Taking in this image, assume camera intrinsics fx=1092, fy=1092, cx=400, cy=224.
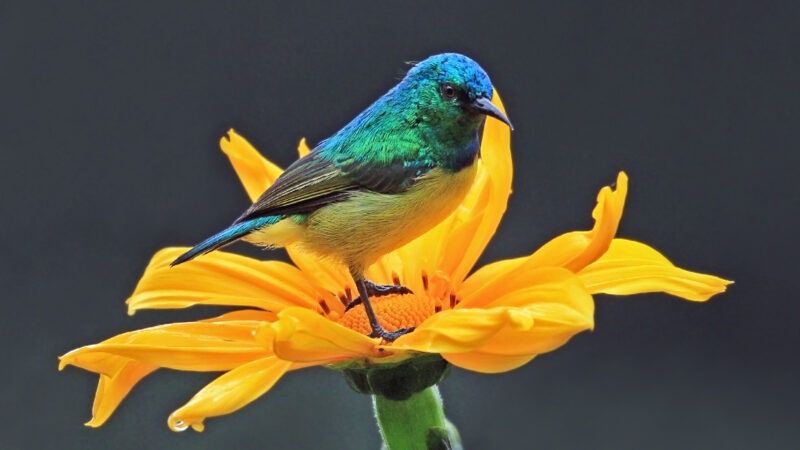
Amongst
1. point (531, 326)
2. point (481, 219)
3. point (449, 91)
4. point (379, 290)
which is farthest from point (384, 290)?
point (531, 326)

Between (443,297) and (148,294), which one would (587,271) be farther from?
(148,294)

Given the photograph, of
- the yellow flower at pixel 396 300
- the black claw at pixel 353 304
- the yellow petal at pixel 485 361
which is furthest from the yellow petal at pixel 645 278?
the black claw at pixel 353 304

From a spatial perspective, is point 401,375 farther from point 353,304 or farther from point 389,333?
point 353,304

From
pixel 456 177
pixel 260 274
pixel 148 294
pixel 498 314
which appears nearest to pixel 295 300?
pixel 260 274

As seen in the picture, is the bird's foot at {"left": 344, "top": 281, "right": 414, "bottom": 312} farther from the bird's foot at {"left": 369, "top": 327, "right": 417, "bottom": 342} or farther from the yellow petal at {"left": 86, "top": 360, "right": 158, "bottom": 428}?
the yellow petal at {"left": 86, "top": 360, "right": 158, "bottom": 428}

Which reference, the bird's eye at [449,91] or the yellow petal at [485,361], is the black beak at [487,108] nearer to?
the bird's eye at [449,91]

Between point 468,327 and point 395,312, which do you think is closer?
point 468,327

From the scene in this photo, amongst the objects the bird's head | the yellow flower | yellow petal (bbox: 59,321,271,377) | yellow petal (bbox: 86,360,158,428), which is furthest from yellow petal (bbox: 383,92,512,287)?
yellow petal (bbox: 86,360,158,428)
